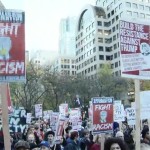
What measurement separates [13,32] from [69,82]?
47.0m

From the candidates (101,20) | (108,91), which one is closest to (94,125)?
(108,91)

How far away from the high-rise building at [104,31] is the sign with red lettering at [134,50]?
78.8 m

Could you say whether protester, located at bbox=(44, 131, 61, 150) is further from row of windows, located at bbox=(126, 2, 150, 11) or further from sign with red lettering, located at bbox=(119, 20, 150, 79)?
row of windows, located at bbox=(126, 2, 150, 11)

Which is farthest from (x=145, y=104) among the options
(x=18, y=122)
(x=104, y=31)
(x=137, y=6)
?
(x=104, y=31)

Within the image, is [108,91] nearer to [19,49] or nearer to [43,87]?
[43,87]

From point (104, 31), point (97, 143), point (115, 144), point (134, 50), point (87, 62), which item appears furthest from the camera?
point (87, 62)

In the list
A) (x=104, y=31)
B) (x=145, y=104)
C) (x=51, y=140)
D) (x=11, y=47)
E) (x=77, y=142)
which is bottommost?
(x=77, y=142)

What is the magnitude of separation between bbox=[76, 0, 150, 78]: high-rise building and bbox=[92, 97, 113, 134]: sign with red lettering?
77.0m

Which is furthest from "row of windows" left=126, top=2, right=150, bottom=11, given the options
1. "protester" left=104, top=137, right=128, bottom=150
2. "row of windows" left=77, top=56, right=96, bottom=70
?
"protester" left=104, top=137, right=128, bottom=150

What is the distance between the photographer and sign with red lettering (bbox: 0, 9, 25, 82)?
5.36m

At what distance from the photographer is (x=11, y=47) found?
539 centimetres

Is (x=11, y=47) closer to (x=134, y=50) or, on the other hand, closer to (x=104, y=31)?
(x=134, y=50)

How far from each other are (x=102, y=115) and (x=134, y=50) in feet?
7.59

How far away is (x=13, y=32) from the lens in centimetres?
543
